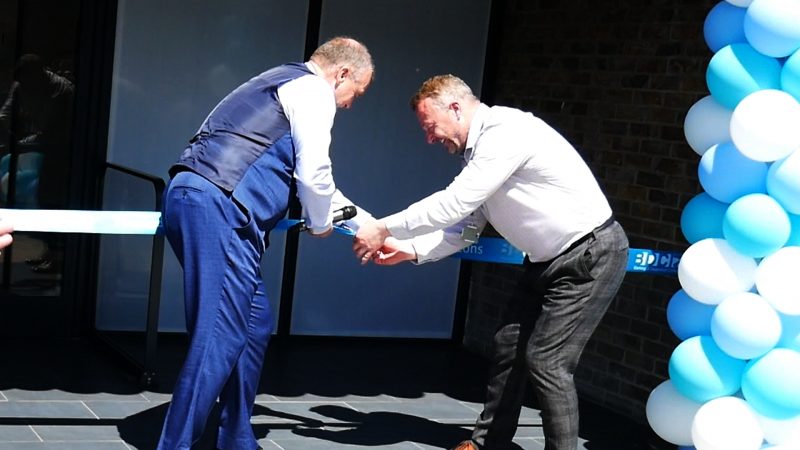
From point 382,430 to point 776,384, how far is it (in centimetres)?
202

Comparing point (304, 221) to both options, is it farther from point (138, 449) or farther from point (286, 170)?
point (138, 449)

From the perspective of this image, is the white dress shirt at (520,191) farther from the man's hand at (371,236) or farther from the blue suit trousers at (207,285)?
the blue suit trousers at (207,285)

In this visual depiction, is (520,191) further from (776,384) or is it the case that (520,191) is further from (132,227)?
(132,227)

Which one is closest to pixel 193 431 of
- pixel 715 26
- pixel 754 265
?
pixel 754 265

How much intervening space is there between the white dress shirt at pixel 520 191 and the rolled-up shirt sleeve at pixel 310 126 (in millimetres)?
399

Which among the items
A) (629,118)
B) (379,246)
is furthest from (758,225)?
(629,118)

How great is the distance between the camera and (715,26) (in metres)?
5.13

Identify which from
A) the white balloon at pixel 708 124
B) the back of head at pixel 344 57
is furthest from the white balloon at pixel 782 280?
the back of head at pixel 344 57

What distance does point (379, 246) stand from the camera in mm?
5281

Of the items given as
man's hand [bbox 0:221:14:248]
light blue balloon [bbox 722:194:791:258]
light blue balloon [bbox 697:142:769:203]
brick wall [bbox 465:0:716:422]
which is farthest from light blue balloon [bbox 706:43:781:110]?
man's hand [bbox 0:221:14:248]

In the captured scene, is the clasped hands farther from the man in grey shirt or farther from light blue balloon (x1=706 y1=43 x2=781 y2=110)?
light blue balloon (x1=706 y1=43 x2=781 y2=110)

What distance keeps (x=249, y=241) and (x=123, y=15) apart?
110 inches

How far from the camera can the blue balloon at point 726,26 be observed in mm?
5051

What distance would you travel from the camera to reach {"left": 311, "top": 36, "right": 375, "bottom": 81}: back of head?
5.04 meters
